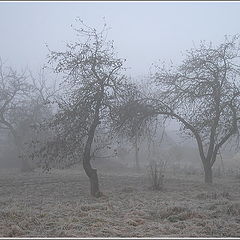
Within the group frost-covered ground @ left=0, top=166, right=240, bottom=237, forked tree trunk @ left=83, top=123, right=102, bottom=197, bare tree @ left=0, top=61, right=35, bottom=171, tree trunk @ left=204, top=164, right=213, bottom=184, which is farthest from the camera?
bare tree @ left=0, top=61, right=35, bottom=171

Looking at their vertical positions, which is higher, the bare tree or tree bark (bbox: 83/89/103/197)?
the bare tree

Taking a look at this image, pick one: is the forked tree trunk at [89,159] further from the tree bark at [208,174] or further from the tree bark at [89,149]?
the tree bark at [208,174]

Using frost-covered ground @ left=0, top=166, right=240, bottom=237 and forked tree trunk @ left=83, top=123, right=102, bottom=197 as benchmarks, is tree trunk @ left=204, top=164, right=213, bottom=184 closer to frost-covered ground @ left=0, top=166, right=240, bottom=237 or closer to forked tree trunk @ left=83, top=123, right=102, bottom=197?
frost-covered ground @ left=0, top=166, right=240, bottom=237

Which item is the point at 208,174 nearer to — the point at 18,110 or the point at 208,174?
the point at 208,174

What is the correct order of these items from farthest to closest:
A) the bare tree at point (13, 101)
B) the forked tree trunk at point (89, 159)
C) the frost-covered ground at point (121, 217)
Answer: the bare tree at point (13, 101), the forked tree trunk at point (89, 159), the frost-covered ground at point (121, 217)

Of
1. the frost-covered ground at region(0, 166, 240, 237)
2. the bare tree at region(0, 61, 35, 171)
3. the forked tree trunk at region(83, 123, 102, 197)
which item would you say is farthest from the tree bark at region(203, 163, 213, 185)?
the bare tree at region(0, 61, 35, 171)

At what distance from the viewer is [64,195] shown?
1389cm

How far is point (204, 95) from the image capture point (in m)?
17.2

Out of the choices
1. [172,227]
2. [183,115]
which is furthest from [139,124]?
[172,227]

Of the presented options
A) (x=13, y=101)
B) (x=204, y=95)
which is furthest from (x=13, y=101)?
(x=204, y=95)

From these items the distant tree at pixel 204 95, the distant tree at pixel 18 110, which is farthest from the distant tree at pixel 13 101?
the distant tree at pixel 204 95

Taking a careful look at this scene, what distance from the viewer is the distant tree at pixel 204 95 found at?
16.9 m

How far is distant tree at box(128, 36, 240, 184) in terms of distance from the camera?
16.9 metres

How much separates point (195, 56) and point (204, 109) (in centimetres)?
252
